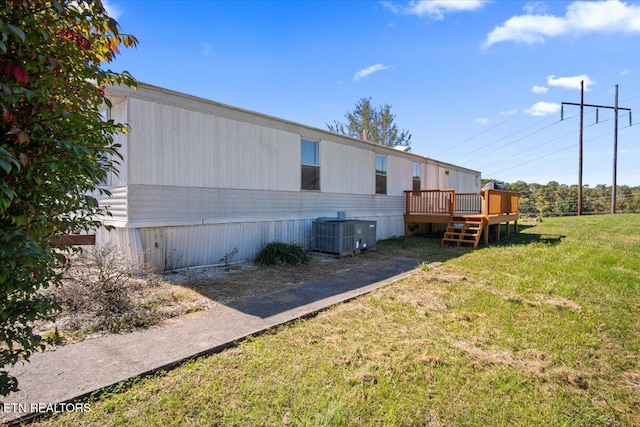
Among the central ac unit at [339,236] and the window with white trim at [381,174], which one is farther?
the window with white trim at [381,174]

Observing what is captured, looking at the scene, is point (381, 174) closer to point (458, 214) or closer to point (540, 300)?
point (458, 214)

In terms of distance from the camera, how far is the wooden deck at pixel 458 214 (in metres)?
10.4

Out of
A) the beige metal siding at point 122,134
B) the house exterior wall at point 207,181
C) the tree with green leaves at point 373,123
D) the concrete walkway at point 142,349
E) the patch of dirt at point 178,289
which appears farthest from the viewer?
the tree with green leaves at point 373,123

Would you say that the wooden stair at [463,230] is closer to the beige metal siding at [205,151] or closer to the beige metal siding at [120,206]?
the beige metal siding at [205,151]

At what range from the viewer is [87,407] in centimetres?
211

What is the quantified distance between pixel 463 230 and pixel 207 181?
319 inches

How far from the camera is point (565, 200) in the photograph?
3197 cm

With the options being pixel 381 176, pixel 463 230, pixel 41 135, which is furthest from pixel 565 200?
pixel 41 135

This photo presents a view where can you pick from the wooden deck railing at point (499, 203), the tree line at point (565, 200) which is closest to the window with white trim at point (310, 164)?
the wooden deck railing at point (499, 203)

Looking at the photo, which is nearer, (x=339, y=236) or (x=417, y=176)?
(x=339, y=236)

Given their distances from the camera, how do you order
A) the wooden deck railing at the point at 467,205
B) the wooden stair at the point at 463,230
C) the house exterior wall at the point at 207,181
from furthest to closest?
1. the wooden deck railing at the point at 467,205
2. the wooden stair at the point at 463,230
3. the house exterior wall at the point at 207,181

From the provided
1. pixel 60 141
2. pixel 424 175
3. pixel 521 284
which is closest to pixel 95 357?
pixel 60 141

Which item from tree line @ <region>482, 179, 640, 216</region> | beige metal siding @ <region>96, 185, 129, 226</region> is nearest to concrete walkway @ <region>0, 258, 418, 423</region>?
beige metal siding @ <region>96, 185, 129, 226</region>

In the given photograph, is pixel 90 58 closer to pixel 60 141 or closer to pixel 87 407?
pixel 60 141
